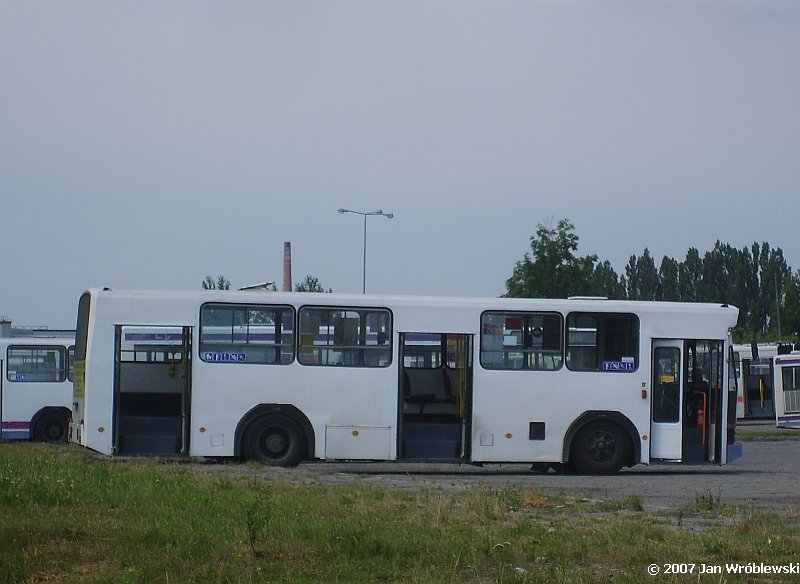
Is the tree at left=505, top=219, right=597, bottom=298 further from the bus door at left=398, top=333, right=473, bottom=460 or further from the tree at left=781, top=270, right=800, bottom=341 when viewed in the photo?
the tree at left=781, top=270, right=800, bottom=341

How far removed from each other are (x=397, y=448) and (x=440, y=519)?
8880mm

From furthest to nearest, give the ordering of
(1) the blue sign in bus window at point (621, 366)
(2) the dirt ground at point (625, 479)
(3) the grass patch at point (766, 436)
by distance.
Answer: (3) the grass patch at point (766, 436), (1) the blue sign in bus window at point (621, 366), (2) the dirt ground at point (625, 479)

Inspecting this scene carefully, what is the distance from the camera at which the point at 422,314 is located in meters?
21.2

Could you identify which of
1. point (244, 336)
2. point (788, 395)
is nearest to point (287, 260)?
point (788, 395)

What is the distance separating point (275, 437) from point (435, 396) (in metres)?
2.78

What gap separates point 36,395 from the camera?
3356 centimetres

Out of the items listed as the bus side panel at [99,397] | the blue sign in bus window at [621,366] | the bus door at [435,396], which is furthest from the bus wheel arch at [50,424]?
the blue sign in bus window at [621,366]

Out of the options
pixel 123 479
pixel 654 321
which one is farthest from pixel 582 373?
pixel 123 479

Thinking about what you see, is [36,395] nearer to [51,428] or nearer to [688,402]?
[51,428]

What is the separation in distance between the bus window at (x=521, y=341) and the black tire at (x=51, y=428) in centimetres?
1641

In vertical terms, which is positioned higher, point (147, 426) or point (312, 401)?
point (312, 401)

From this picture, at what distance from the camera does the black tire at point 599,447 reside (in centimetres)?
2116

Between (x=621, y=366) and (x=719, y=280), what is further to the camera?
(x=719, y=280)

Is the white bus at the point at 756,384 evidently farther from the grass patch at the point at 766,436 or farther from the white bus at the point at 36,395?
the white bus at the point at 36,395
